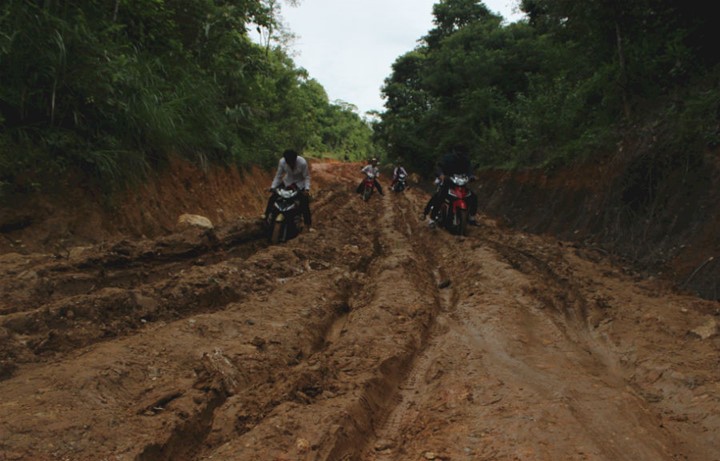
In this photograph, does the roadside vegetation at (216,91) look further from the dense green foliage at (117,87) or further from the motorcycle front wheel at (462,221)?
the motorcycle front wheel at (462,221)

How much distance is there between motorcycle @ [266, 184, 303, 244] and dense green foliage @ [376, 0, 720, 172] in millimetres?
6015

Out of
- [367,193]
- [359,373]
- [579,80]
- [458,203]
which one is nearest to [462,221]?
[458,203]

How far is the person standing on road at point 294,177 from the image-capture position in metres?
8.16

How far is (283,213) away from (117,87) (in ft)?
10.5

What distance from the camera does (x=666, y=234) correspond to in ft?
21.9

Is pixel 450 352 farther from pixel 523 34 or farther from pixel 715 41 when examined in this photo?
pixel 523 34

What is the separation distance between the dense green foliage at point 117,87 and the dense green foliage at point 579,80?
8472mm

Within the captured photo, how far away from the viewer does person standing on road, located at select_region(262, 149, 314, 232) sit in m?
8.16

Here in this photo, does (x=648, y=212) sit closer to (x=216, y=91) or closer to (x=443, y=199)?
(x=443, y=199)

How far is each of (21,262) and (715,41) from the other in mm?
10384

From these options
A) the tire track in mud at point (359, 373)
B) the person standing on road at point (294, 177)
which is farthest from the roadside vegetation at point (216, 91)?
the tire track in mud at point (359, 373)

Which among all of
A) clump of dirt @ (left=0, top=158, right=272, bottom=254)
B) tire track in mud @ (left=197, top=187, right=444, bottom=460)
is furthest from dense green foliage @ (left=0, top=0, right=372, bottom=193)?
tire track in mud @ (left=197, top=187, right=444, bottom=460)

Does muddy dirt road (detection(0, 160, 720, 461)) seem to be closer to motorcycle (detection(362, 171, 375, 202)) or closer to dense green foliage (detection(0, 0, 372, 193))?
dense green foliage (detection(0, 0, 372, 193))

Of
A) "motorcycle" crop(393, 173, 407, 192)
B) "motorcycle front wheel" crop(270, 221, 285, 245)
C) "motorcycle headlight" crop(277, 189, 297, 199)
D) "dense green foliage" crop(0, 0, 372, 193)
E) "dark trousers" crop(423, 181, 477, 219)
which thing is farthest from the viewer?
"motorcycle" crop(393, 173, 407, 192)
